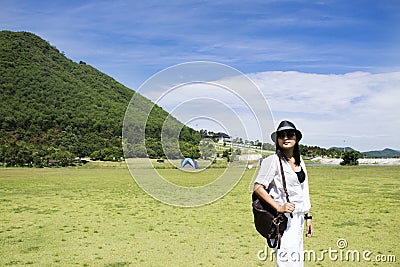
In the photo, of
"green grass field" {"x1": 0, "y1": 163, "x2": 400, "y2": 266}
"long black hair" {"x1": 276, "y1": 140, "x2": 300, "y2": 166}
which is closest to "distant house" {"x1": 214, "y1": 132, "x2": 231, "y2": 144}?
"green grass field" {"x1": 0, "y1": 163, "x2": 400, "y2": 266}

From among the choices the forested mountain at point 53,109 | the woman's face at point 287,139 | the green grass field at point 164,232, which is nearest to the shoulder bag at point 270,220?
the woman's face at point 287,139

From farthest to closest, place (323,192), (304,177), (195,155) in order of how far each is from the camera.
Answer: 1. (195,155)
2. (323,192)
3. (304,177)

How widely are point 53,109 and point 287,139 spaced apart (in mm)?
59027

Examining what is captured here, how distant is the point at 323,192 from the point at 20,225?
10.4 m

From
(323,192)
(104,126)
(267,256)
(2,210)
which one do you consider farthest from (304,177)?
(104,126)

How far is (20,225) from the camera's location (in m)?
8.80

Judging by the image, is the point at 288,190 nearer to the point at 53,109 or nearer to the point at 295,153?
the point at 295,153

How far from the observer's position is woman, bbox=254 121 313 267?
3.35 metres

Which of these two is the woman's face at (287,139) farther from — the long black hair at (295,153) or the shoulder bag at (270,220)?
the shoulder bag at (270,220)

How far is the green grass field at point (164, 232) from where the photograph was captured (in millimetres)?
6277

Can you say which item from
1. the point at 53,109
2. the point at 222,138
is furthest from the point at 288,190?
the point at 53,109

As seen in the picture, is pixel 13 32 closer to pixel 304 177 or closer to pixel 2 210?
pixel 2 210

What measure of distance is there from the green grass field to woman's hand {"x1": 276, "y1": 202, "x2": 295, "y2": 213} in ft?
9.43

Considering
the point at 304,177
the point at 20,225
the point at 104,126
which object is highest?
the point at 104,126
